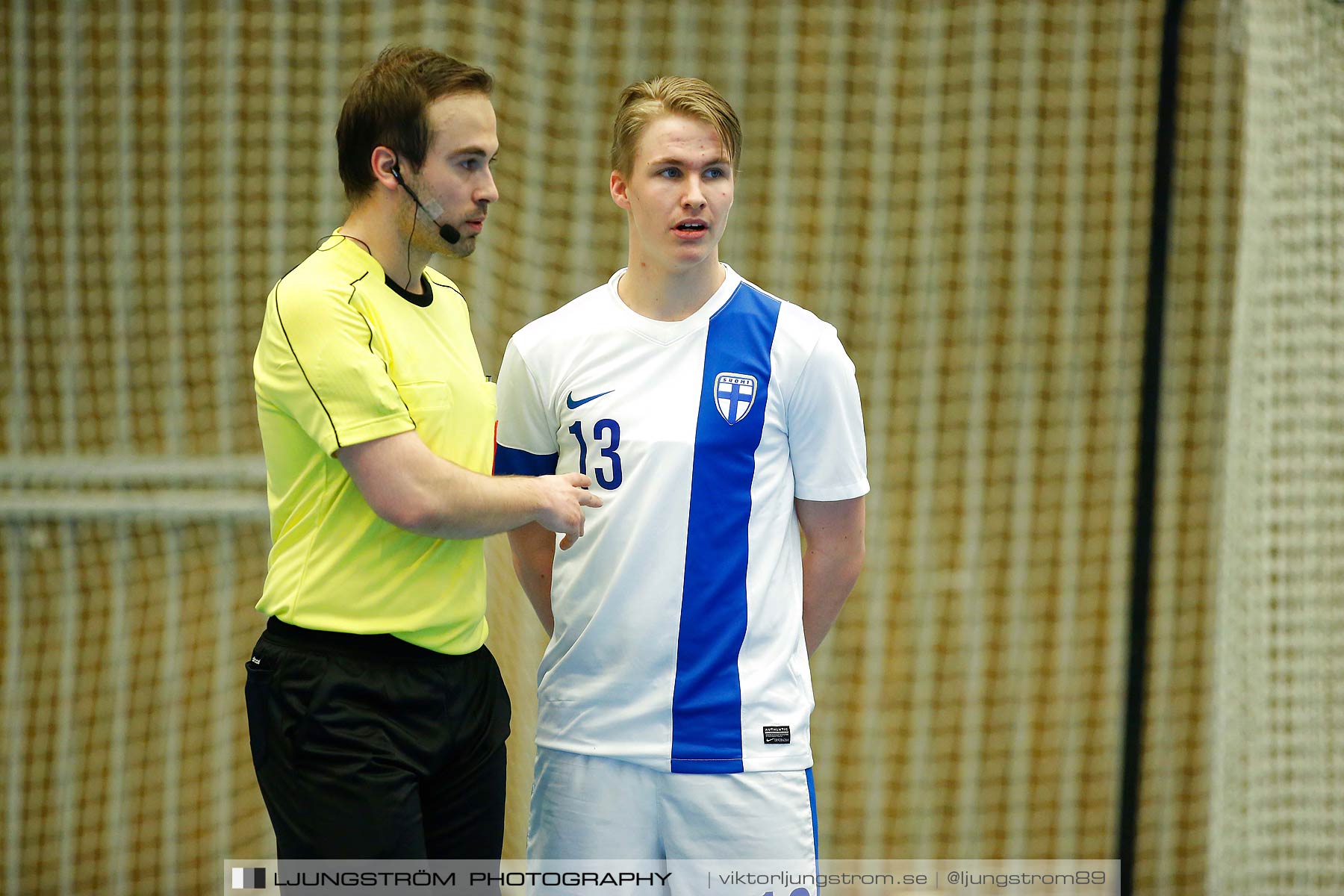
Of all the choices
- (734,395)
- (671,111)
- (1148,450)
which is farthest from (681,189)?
(1148,450)

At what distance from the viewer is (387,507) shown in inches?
67.1

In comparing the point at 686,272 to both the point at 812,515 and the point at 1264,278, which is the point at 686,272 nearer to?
the point at 812,515

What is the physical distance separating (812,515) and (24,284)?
3.81 metres

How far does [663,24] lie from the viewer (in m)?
4.80

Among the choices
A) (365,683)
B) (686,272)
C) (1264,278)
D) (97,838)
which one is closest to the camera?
(365,683)

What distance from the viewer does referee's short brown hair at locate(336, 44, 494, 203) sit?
1801 mm

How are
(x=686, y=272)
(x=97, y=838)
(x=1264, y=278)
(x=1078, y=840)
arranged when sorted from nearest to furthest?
1. (x=686, y=272)
2. (x=1264, y=278)
3. (x=97, y=838)
4. (x=1078, y=840)

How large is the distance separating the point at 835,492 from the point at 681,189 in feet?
1.90

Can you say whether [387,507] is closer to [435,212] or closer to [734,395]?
[435,212]

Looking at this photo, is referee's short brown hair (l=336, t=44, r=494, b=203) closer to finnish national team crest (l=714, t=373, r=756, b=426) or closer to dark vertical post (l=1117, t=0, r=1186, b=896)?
finnish national team crest (l=714, t=373, r=756, b=426)

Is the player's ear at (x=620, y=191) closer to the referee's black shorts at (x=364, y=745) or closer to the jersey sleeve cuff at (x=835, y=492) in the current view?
the jersey sleeve cuff at (x=835, y=492)

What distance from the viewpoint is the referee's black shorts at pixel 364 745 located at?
5.60ft

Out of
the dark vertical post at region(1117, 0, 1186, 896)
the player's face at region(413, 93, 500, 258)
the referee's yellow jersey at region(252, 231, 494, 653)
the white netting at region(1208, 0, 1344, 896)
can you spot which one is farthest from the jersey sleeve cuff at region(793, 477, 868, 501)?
the white netting at region(1208, 0, 1344, 896)

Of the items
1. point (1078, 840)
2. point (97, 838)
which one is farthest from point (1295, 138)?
point (97, 838)
